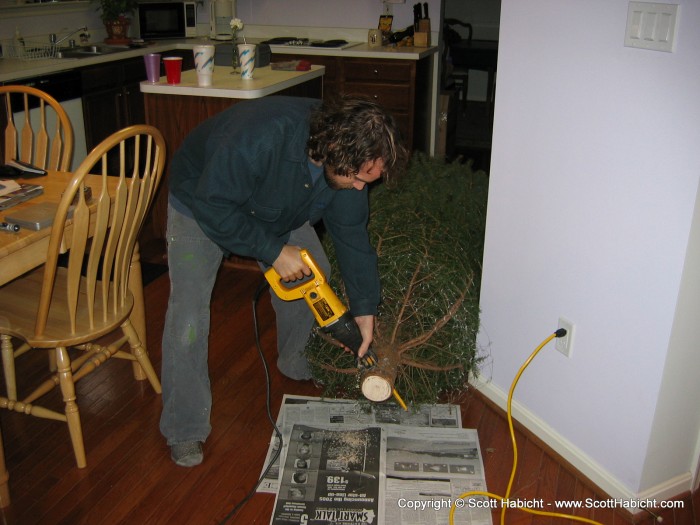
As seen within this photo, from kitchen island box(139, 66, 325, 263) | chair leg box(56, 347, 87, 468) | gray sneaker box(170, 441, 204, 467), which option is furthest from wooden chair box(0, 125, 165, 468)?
kitchen island box(139, 66, 325, 263)

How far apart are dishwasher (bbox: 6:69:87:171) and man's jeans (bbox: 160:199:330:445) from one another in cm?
236

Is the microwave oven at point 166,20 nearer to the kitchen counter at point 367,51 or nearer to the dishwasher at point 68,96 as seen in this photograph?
the kitchen counter at point 367,51

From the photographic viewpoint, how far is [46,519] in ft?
5.91

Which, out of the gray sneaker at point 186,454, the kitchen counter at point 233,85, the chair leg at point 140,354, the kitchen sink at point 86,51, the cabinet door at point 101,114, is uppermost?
the kitchen sink at point 86,51

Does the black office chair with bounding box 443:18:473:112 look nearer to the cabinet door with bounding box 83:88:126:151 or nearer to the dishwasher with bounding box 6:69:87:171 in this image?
the cabinet door with bounding box 83:88:126:151

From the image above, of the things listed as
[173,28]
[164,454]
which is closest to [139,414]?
[164,454]

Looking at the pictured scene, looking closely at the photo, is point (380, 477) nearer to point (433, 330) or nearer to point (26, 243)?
point (433, 330)

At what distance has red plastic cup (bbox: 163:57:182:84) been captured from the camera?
9.74 ft

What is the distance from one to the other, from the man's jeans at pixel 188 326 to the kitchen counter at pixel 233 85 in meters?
1.03

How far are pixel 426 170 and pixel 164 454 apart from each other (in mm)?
1353

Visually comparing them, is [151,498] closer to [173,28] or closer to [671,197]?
[671,197]

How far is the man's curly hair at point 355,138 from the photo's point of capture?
5.23ft

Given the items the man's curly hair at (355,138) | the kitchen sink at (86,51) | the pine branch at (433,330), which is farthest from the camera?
the kitchen sink at (86,51)

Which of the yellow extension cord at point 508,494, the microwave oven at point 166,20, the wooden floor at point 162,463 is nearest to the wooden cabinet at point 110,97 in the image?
the microwave oven at point 166,20
